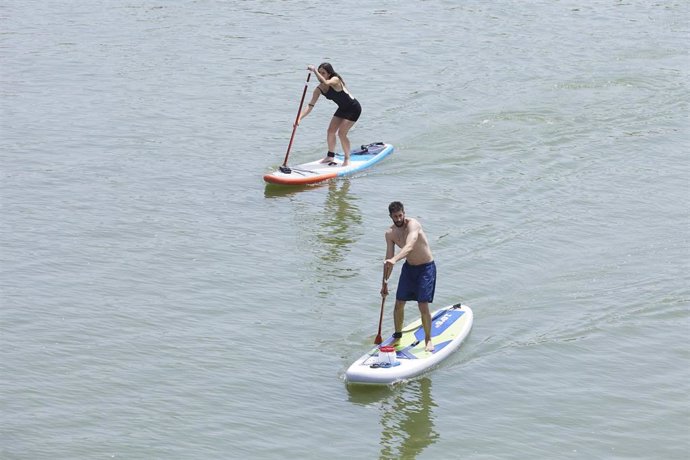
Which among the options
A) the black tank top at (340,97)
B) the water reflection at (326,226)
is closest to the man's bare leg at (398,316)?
the water reflection at (326,226)

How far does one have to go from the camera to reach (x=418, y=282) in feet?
47.5

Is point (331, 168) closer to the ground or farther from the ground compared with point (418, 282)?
closer to the ground

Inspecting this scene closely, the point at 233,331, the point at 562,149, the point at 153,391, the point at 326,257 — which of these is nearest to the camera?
the point at 153,391

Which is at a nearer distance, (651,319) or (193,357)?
(193,357)

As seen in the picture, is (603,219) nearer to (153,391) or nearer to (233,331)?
(233,331)

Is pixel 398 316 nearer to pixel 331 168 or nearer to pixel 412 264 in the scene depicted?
pixel 412 264

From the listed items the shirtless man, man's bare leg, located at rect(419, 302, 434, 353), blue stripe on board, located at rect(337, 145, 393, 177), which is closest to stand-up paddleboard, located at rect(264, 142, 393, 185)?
blue stripe on board, located at rect(337, 145, 393, 177)

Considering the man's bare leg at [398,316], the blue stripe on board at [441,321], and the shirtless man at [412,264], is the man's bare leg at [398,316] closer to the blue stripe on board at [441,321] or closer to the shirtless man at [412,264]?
the shirtless man at [412,264]

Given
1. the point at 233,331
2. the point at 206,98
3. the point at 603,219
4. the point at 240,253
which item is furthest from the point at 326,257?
the point at 206,98

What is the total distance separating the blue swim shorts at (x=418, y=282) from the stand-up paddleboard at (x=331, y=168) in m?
7.63

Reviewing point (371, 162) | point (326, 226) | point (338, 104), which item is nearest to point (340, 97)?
point (338, 104)

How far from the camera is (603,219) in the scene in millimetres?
20312

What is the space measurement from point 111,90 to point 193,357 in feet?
49.0

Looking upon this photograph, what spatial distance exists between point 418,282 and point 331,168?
851 centimetres
